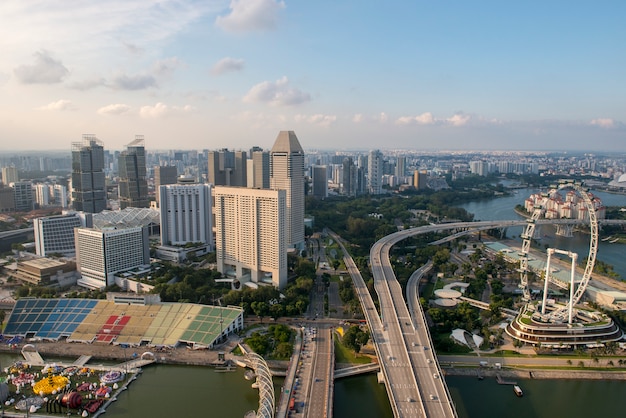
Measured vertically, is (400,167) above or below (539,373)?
above

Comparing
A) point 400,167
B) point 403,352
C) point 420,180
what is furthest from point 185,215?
point 400,167

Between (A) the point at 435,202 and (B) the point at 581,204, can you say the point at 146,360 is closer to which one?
(B) the point at 581,204

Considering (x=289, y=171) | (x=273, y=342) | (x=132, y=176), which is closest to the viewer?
(x=273, y=342)

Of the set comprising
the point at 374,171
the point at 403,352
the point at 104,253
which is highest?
the point at 374,171

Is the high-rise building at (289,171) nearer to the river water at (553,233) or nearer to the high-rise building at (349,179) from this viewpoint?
the river water at (553,233)

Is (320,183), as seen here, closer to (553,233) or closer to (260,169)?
(260,169)

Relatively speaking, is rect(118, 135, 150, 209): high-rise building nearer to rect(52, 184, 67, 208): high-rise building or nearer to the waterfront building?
rect(52, 184, 67, 208): high-rise building

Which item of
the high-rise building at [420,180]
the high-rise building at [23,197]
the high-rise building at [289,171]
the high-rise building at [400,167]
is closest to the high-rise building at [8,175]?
the high-rise building at [23,197]

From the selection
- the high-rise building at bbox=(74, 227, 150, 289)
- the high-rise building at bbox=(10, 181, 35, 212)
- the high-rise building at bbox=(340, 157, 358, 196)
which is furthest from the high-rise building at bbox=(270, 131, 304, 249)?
the high-rise building at bbox=(340, 157, 358, 196)
